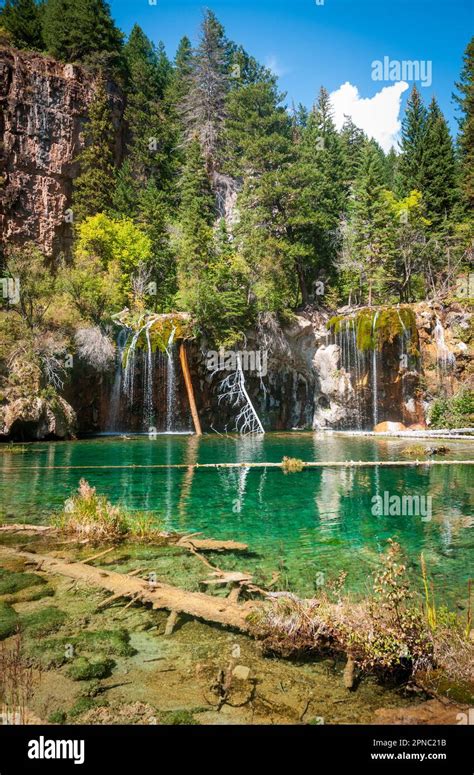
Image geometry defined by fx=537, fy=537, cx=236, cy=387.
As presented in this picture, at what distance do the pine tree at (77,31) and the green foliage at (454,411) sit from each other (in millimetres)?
40254

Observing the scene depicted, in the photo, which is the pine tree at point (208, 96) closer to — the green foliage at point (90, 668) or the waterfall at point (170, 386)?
the waterfall at point (170, 386)

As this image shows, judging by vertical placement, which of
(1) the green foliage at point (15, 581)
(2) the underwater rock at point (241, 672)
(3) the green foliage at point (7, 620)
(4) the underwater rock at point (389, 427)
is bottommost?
(2) the underwater rock at point (241, 672)

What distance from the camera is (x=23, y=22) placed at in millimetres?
47500

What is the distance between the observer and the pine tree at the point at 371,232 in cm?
3997

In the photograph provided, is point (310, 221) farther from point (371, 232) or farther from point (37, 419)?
point (37, 419)

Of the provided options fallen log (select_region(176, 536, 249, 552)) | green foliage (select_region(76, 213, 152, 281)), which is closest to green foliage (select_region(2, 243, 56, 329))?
green foliage (select_region(76, 213, 152, 281))

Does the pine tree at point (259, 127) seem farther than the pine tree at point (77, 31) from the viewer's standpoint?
No

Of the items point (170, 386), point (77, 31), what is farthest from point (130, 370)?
point (77, 31)

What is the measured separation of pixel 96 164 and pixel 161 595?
143 ft

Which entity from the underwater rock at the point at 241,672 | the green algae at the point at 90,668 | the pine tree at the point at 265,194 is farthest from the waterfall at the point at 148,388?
the underwater rock at the point at 241,672

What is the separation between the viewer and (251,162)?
126ft

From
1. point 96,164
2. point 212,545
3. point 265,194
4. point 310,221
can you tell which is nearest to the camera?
point 212,545
